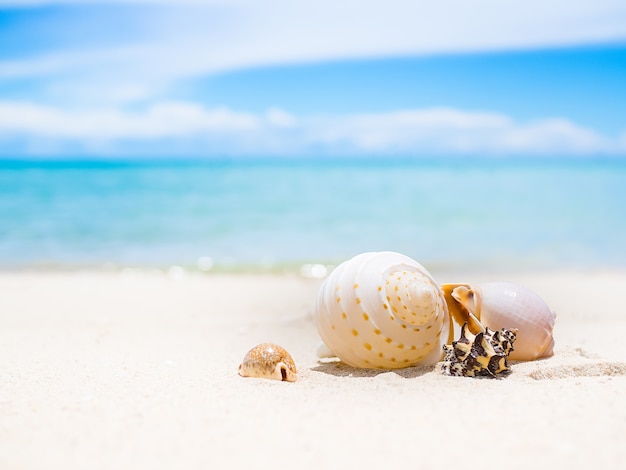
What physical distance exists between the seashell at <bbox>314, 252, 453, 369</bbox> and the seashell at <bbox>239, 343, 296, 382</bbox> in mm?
345

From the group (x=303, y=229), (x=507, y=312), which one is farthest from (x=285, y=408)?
(x=303, y=229)

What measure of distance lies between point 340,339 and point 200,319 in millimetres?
3223

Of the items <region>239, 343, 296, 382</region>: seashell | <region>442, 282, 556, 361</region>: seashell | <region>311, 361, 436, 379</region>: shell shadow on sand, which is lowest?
<region>311, 361, 436, 379</region>: shell shadow on sand

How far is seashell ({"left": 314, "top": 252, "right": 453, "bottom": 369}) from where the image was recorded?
3996mm

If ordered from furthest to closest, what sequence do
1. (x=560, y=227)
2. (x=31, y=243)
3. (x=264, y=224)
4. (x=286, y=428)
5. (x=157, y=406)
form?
(x=264, y=224)
(x=560, y=227)
(x=31, y=243)
(x=157, y=406)
(x=286, y=428)

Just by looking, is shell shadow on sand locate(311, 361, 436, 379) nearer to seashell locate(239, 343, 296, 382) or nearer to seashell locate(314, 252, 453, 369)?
seashell locate(314, 252, 453, 369)

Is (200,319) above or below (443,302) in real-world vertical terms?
below

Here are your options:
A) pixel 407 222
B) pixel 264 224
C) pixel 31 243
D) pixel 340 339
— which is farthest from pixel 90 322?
pixel 407 222

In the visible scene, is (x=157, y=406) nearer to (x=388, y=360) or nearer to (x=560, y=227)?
(x=388, y=360)

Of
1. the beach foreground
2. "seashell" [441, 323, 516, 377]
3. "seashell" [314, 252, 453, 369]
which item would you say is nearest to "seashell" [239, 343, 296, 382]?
the beach foreground

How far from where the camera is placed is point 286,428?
3084 millimetres

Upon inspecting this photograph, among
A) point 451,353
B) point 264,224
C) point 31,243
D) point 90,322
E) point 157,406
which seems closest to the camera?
point 157,406

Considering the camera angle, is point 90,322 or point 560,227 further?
point 560,227

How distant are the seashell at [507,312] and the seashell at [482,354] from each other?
Answer: 7.6 inches
